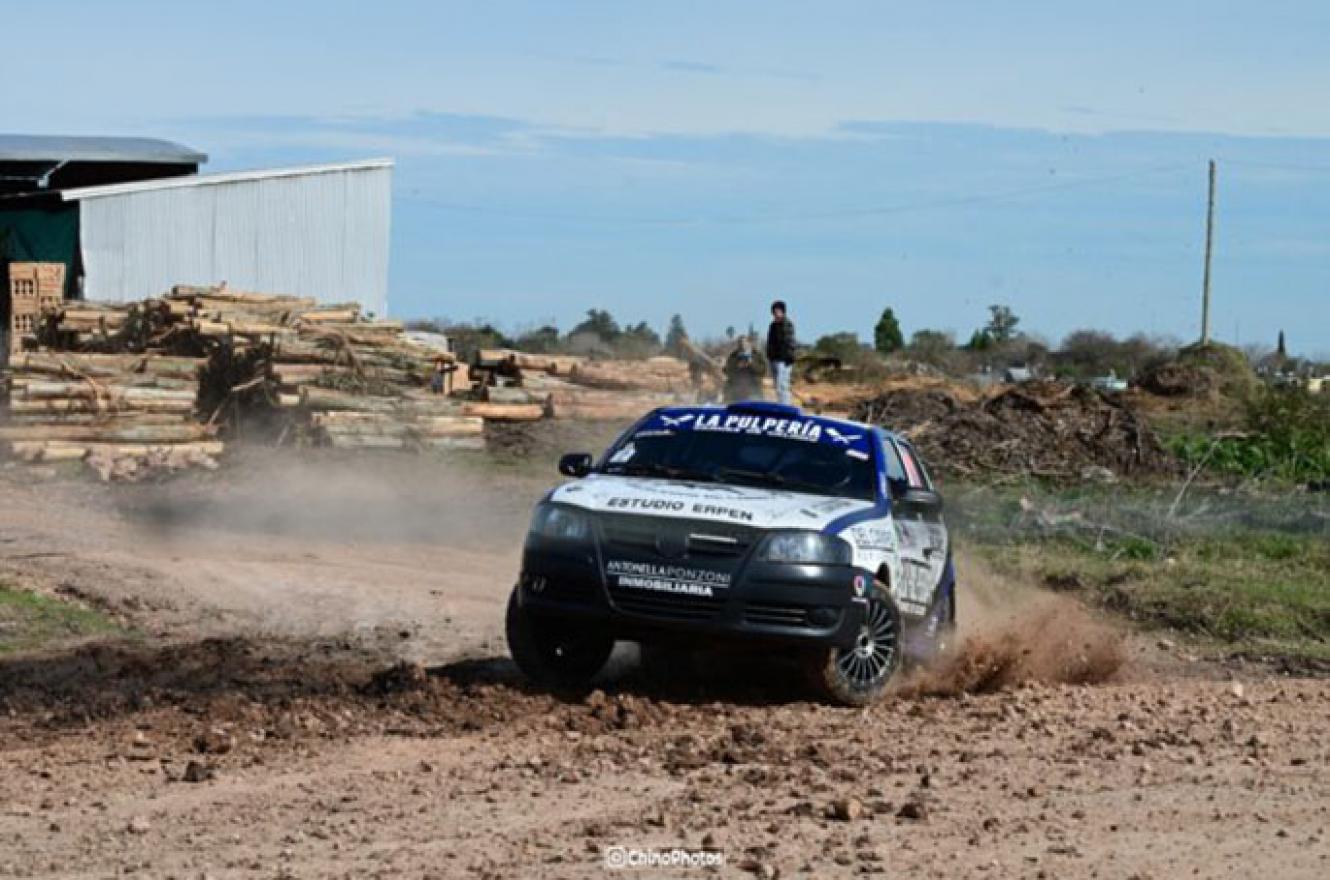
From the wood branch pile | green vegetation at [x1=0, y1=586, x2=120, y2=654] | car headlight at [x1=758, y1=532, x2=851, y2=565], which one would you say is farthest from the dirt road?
the wood branch pile

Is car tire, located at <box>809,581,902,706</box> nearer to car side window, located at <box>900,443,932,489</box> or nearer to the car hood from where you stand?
the car hood

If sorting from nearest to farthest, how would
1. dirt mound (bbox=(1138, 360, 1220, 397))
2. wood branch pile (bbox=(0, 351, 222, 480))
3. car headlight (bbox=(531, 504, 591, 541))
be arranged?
car headlight (bbox=(531, 504, 591, 541))
wood branch pile (bbox=(0, 351, 222, 480))
dirt mound (bbox=(1138, 360, 1220, 397))

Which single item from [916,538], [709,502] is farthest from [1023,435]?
[709,502]

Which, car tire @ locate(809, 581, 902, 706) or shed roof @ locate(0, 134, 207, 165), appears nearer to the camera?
car tire @ locate(809, 581, 902, 706)

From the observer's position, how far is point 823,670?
12047 millimetres

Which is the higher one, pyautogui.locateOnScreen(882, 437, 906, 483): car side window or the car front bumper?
pyautogui.locateOnScreen(882, 437, 906, 483): car side window

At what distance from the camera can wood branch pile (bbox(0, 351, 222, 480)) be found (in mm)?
26609

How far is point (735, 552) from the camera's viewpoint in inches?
464

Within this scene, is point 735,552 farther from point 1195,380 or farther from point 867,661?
point 1195,380

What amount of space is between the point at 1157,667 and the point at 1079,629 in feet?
4.19

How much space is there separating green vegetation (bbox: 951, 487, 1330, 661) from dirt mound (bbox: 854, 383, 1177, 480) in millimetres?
1766

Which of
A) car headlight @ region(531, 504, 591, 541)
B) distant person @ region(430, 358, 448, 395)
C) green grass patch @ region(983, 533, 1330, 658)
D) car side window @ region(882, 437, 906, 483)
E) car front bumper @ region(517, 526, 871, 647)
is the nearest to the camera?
car front bumper @ region(517, 526, 871, 647)

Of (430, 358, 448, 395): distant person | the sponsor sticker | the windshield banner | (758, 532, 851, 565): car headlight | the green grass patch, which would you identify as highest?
the windshield banner

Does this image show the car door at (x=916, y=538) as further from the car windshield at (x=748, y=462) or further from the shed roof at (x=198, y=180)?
the shed roof at (x=198, y=180)
